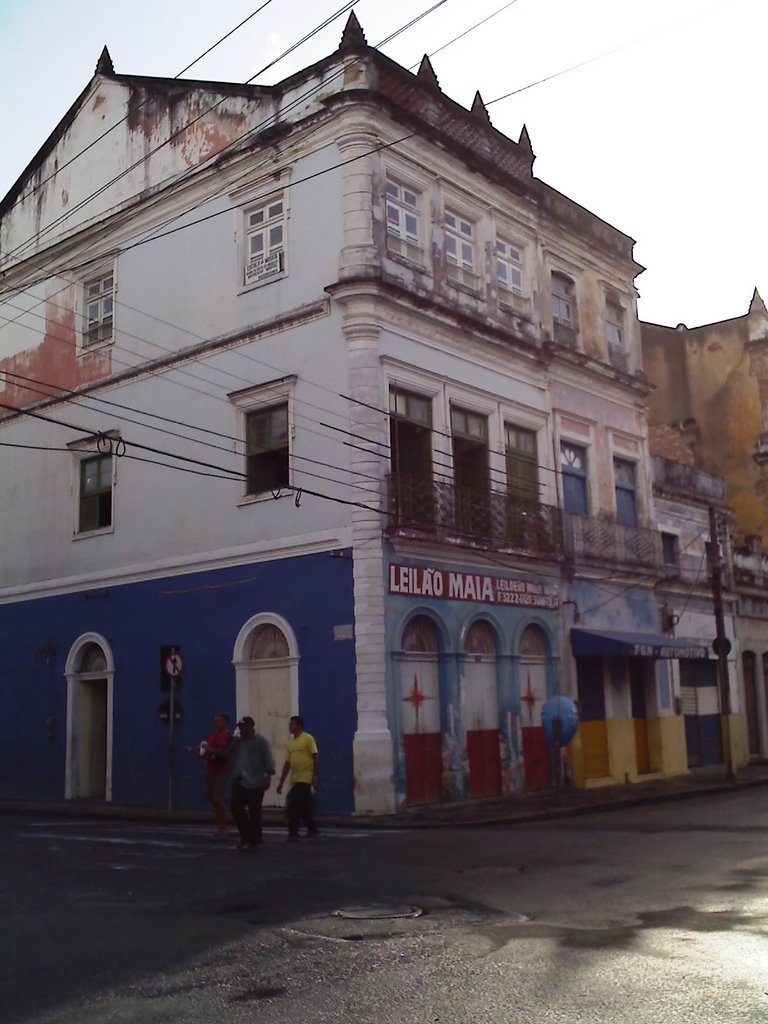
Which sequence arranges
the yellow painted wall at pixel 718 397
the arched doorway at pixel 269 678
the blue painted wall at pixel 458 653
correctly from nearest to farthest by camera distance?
the blue painted wall at pixel 458 653
the arched doorway at pixel 269 678
the yellow painted wall at pixel 718 397

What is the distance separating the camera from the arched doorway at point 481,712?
2084 cm

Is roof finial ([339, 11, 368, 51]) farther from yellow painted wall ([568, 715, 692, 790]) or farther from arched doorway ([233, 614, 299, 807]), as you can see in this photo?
yellow painted wall ([568, 715, 692, 790])

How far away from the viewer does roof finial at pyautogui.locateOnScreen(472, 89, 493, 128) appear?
78.2 ft

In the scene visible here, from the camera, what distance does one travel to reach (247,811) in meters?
14.1

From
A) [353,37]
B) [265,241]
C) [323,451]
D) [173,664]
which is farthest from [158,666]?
[353,37]

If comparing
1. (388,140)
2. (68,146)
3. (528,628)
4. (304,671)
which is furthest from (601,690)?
(68,146)

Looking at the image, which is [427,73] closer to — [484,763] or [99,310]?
[99,310]

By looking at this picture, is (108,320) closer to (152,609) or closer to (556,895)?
(152,609)

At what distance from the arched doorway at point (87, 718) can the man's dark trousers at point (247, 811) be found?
33.6ft

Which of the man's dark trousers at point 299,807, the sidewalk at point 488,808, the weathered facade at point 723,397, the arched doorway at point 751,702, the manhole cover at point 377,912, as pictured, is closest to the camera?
the manhole cover at point 377,912

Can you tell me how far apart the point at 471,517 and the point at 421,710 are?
150 inches

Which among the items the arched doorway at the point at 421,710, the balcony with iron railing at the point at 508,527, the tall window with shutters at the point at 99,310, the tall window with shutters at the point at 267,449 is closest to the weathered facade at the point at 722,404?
the balcony with iron railing at the point at 508,527

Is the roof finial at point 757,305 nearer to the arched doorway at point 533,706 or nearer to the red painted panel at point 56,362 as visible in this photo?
the arched doorway at point 533,706

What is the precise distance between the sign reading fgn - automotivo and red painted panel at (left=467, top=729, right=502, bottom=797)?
254 cm
